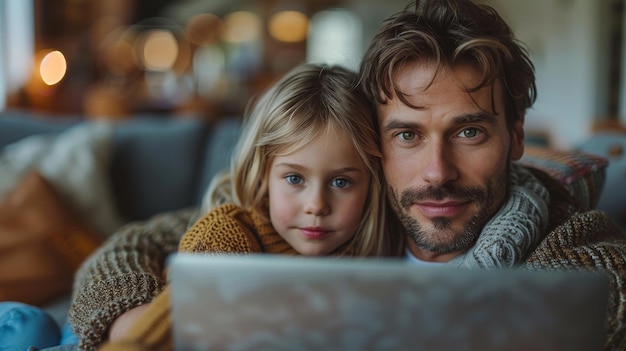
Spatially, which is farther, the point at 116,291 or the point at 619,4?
the point at 619,4

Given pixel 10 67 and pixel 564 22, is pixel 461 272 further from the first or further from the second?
pixel 564 22

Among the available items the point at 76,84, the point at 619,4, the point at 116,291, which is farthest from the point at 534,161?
the point at 76,84

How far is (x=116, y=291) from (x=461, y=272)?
31.8 inches

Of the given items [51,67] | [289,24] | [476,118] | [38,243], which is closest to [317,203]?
[476,118]

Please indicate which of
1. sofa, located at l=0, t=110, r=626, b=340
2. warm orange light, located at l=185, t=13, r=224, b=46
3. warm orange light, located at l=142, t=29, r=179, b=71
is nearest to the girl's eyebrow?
sofa, located at l=0, t=110, r=626, b=340

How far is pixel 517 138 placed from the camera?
145 centimetres

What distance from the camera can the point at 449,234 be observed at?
134 cm

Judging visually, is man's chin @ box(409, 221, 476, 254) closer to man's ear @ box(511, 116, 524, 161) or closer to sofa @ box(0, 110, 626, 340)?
man's ear @ box(511, 116, 524, 161)

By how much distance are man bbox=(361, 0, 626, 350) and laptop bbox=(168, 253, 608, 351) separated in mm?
530

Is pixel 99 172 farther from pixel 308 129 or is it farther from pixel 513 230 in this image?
pixel 513 230

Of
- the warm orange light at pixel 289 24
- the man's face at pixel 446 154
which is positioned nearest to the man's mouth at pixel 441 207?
the man's face at pixel 446 154

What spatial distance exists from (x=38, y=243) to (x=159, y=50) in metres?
8.04

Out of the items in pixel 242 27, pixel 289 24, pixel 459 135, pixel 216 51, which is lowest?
pixel 216 51

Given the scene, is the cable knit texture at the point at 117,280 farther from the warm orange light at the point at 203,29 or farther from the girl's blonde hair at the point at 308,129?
the warm orange light at the point at 203,29
